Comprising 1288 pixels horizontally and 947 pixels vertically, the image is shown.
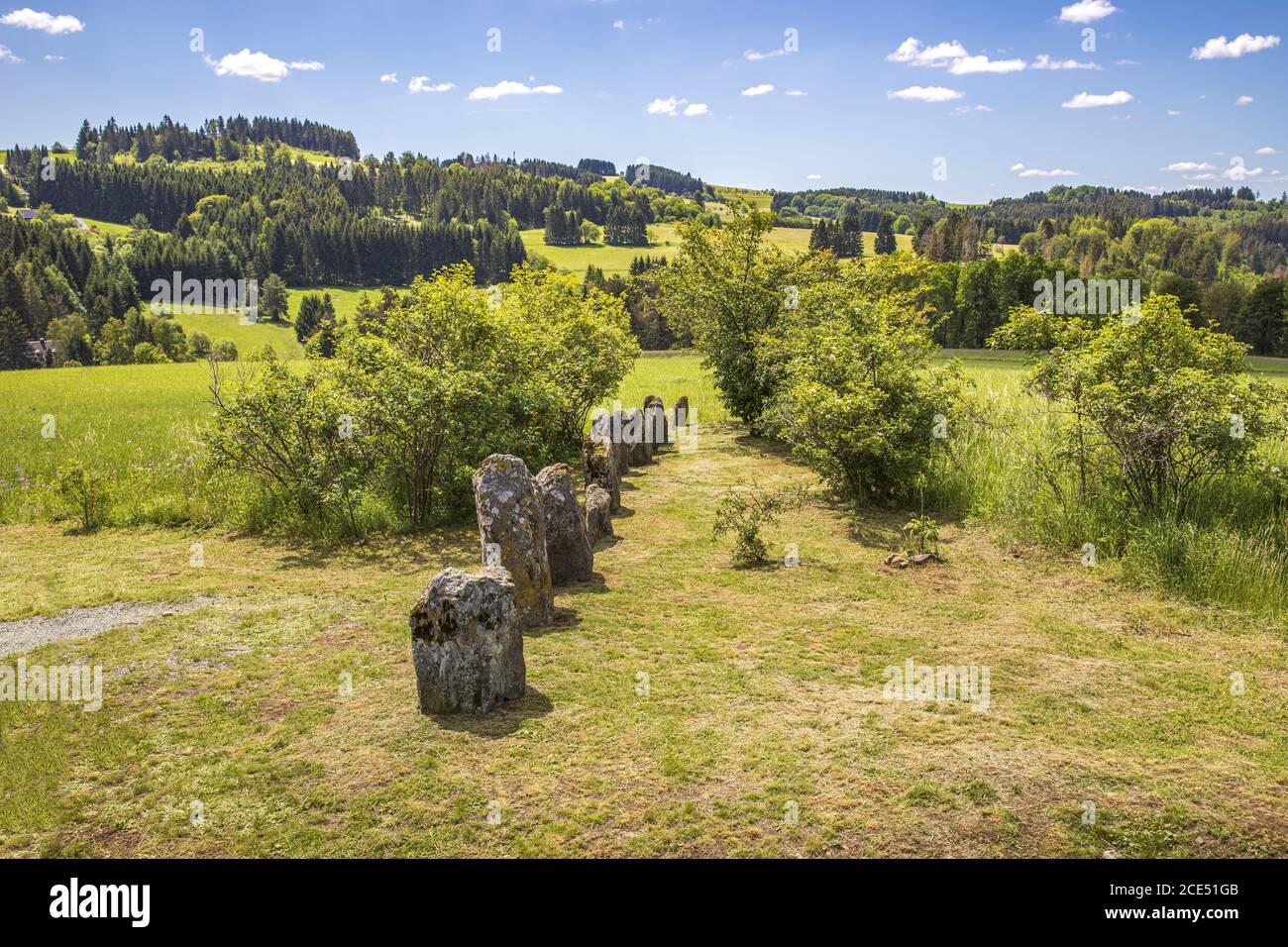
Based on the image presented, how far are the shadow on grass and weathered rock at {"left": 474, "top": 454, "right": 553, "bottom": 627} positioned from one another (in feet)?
7.32

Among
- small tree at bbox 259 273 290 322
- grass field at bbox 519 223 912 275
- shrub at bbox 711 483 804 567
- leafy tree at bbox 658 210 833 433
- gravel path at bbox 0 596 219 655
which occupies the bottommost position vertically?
gravel path at bbox 0 596 219 655

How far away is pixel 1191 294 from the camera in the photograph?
6556cm

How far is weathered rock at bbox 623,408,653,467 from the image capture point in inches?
843

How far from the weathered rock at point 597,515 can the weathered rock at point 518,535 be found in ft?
13.1

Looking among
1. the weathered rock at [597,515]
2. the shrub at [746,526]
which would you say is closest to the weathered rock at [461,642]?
the shrub at [746,526]

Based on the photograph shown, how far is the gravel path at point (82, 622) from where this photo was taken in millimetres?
9430

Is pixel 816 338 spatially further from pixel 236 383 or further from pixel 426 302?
pixel 236 383

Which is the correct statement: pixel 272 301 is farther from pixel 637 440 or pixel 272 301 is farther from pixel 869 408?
pixel 869 408

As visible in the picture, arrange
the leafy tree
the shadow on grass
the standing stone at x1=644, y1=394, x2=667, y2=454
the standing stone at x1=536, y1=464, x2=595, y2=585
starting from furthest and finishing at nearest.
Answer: the leafy tree
the standing stone at x1=644, y1=394, x2=667, y2=454
the standing stone at x1=536, y1=464, x2=595, y2=585
the shadow on grass

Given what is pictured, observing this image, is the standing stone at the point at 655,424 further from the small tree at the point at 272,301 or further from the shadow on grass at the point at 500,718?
the small tree at the point at 272,301

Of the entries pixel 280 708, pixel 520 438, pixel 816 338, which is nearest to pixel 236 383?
pixel 520 438

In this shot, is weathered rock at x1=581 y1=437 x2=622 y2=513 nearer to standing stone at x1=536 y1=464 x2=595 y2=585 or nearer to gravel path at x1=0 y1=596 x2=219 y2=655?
standing stone at x1=536 y1=464 x2=595 y2=585

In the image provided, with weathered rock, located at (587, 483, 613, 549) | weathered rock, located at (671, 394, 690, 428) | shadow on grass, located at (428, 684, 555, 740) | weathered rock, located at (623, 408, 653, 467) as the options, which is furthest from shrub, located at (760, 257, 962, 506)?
shadow on grass, located at (428, 684, 555, 740)

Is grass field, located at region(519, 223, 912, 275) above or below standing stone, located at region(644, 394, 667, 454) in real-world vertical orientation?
above
